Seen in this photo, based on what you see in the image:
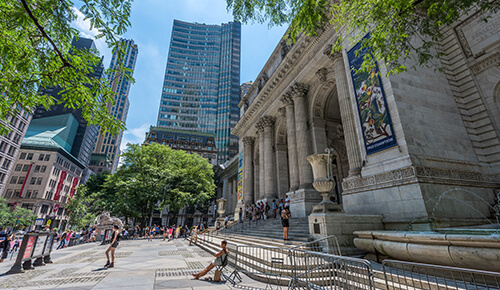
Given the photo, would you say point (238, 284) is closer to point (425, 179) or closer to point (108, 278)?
point (108, 278)

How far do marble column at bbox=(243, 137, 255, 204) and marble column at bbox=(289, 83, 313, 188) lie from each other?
1214 centimetres

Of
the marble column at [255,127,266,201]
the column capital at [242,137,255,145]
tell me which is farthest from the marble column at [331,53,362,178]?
the column capital at [242,137,255,145]

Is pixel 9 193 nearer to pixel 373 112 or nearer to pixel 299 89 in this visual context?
pixel 299 89

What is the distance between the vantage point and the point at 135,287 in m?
5.73

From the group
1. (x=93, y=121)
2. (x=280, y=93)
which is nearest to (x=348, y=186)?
(x=93, y=121)

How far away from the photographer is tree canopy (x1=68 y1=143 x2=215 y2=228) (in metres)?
29.3

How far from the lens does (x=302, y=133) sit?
1927cm

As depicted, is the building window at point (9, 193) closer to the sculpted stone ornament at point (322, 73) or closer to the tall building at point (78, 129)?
the tall building at point (78, 129)

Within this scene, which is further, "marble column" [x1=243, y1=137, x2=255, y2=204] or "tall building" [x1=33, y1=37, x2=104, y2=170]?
"tall building" [x1=33, y1=37, x2=104, y2=170]

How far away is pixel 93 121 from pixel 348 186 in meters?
11.9

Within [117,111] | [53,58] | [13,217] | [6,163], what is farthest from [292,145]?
[117,111]

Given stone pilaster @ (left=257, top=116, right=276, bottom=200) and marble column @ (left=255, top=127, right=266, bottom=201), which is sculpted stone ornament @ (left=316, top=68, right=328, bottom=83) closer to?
stone pilaster @ (left=257, top=116, right=276, bottom=200)

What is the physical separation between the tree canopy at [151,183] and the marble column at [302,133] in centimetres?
2005

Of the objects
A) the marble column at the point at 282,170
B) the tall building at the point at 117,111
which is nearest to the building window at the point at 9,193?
the tall building at the point at 117,111
